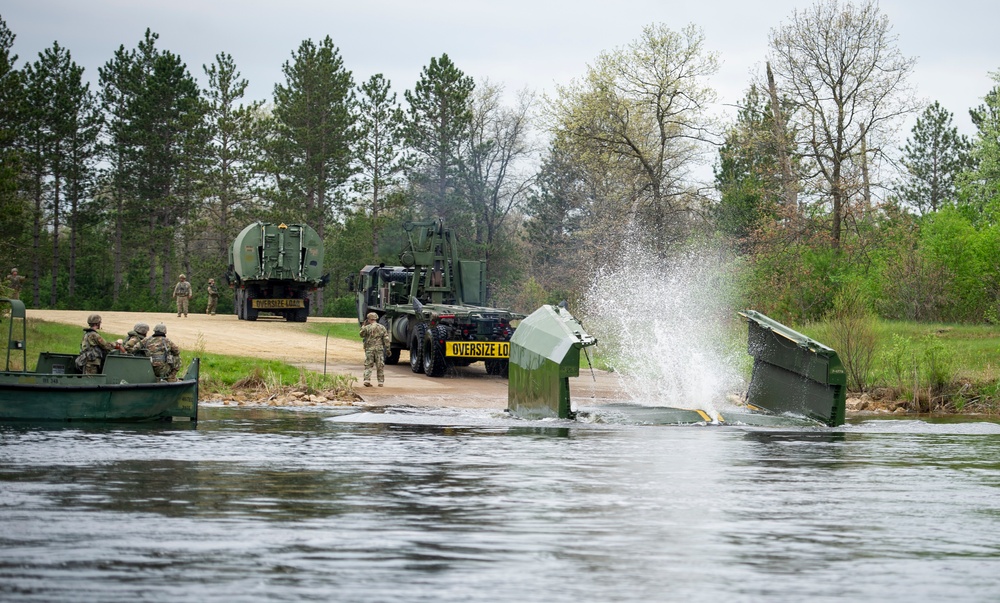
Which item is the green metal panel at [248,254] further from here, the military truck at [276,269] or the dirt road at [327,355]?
the dirt road at [327,355]

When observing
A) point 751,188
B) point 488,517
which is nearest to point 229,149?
point 751,188

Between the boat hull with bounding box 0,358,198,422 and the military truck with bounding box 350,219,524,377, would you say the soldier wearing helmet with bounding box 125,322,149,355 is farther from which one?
the military truck with bounding box 350,219,524,377

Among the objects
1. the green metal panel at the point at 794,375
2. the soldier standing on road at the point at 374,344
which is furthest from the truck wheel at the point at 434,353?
the green metal panel at the point at 794,375

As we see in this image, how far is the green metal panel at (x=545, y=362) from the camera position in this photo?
21359 millimetres

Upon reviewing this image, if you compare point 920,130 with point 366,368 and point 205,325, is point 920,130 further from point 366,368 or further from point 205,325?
point 366,368

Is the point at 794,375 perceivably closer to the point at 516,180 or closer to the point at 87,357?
the point at 87,357

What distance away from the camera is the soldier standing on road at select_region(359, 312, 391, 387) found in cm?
2855

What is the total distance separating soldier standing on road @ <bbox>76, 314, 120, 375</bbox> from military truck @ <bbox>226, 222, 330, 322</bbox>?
25.9 m

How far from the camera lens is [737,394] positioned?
2814 centimetres

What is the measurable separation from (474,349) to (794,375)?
30.3 ft

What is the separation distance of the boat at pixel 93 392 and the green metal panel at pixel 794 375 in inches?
374

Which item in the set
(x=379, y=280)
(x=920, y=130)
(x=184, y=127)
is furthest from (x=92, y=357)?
(x=920, y=130)

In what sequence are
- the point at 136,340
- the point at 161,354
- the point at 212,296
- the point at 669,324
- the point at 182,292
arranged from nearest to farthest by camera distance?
the point at 161,354 < the point at 136,340 < the point at 669,324 < the point at 182,292 < the point at 212,296

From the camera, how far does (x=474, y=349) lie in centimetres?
3072
